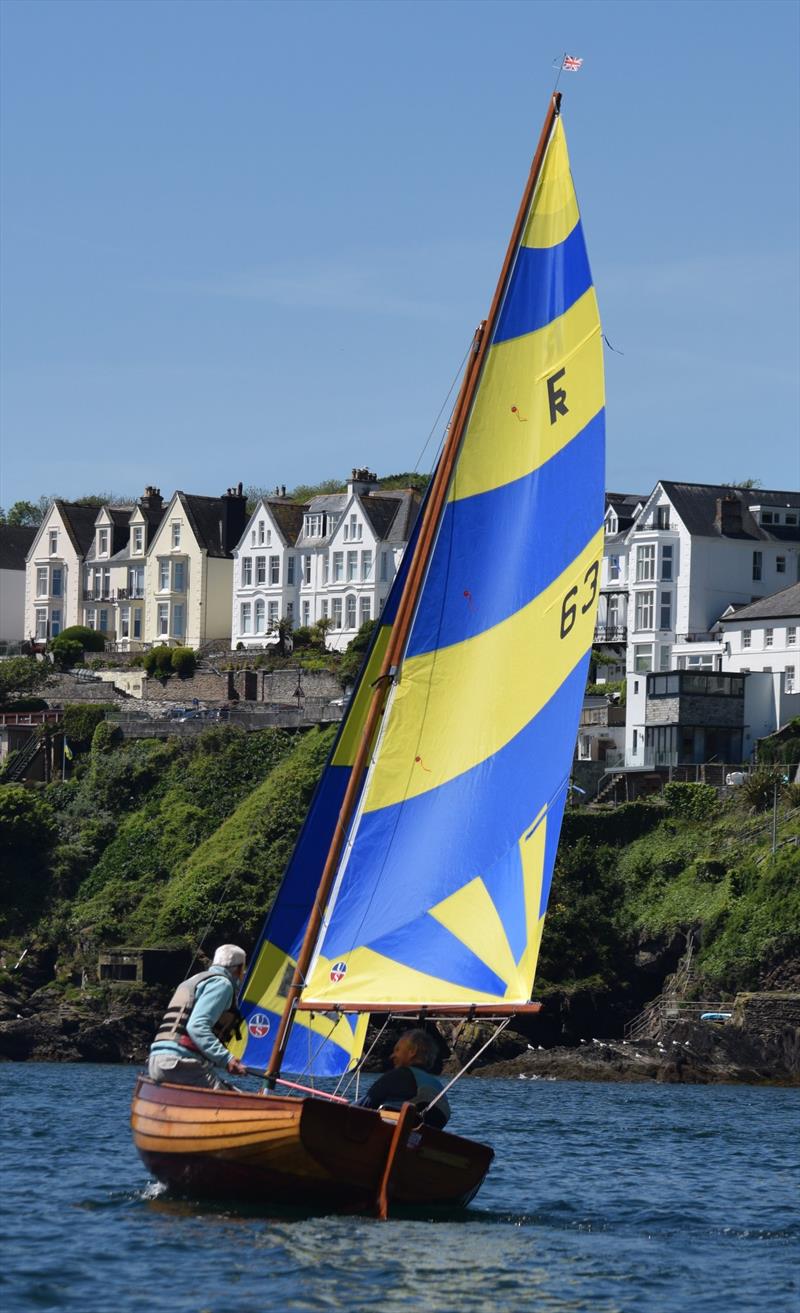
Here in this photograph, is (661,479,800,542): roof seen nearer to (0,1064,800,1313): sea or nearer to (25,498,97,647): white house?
(25,498,97,647): white house

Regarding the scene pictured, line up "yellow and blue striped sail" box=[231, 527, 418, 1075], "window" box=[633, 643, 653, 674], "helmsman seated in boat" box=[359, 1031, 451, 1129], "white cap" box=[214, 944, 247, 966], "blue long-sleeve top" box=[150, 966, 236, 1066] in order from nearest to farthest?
"blue long-sleeve top" box=[150, 966, 236, 1066] → "helmsman seated in boat" box=[359, 1031, 451, 1129] → "white cap" box=[214, 944, 247, 966] → "yellow and blue striped sail" box=[231, 527, 418, 1075] → "window" box=[633, 643, 653, 674]

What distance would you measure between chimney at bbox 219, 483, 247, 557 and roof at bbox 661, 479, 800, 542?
107ft

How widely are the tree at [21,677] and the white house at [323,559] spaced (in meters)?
12.0

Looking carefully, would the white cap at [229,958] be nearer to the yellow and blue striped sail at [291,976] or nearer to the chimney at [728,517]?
the yellow and blue striped sail at [291,976]

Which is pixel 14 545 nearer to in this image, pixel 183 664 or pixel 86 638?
pixel 86 638

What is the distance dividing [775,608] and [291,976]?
70685 millimetres

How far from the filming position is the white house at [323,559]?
11169 cm

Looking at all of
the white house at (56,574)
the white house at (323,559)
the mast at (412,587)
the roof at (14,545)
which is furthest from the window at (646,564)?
the mast at (412,587)

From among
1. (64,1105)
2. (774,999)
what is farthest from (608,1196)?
(774,999)

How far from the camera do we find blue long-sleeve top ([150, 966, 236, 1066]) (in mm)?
23594

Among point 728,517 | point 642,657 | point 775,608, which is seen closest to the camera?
point 775,608

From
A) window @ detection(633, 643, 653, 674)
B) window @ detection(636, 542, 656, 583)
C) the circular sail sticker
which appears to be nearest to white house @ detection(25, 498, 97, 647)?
window @ detection(636, 542, 656, 583)

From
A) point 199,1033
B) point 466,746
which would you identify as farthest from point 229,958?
point 466,746

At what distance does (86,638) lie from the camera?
383 ft
